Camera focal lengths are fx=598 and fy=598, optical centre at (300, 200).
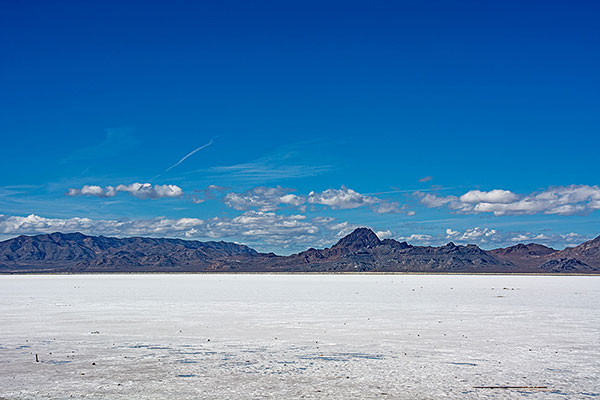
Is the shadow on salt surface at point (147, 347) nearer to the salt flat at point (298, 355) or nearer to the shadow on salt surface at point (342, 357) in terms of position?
the salt flat at point (298, 355)

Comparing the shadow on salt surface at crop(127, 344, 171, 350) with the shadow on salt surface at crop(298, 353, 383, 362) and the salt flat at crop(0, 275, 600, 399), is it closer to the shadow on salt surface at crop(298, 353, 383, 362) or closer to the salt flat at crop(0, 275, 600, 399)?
the salt flat at crop(0, 275, 600, 399)

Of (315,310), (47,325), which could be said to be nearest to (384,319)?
(315,310)

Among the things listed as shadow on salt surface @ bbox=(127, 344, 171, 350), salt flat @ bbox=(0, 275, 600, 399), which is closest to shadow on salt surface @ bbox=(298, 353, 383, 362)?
salt flat @ bbox=(0, 275, 600, 399)

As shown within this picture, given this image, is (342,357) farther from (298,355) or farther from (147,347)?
(147,347)

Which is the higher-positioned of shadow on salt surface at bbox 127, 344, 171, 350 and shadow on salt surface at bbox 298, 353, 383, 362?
shadow on salt surface at bbox 298, 353, 383, 362

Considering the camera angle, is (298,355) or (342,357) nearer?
(342,357)

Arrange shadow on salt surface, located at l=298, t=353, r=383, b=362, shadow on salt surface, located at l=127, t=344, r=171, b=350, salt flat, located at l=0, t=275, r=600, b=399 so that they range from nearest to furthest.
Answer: salt flat, located at l=0, t=275, r=600, b=399 → shadow on salt surface, located at l=298, t=353, r=383, b=362 → shadow on salt surface, located at l=127, t=344, r=171, b=350

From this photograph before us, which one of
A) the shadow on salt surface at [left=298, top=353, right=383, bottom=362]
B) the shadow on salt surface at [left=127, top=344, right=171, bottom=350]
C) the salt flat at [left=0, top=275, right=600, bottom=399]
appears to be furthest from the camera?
the shadow on salt surface at [left=127, top=344, right=171, bottom=350]

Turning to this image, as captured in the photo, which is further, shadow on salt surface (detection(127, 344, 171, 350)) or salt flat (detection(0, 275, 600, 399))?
shadow on salt surface (detection(127, 344, 171, 350))

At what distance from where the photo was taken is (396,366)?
1398 centimetres

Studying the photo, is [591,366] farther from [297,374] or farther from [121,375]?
[121,375]

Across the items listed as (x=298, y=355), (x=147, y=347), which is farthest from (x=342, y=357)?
(x=147, y=347)

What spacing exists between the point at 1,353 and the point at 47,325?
6.67 metres

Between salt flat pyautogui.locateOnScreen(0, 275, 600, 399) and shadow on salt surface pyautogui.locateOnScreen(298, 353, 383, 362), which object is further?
shadow on salt surface pyautogui.locateOnScreen(298, 353, 383, 362)
